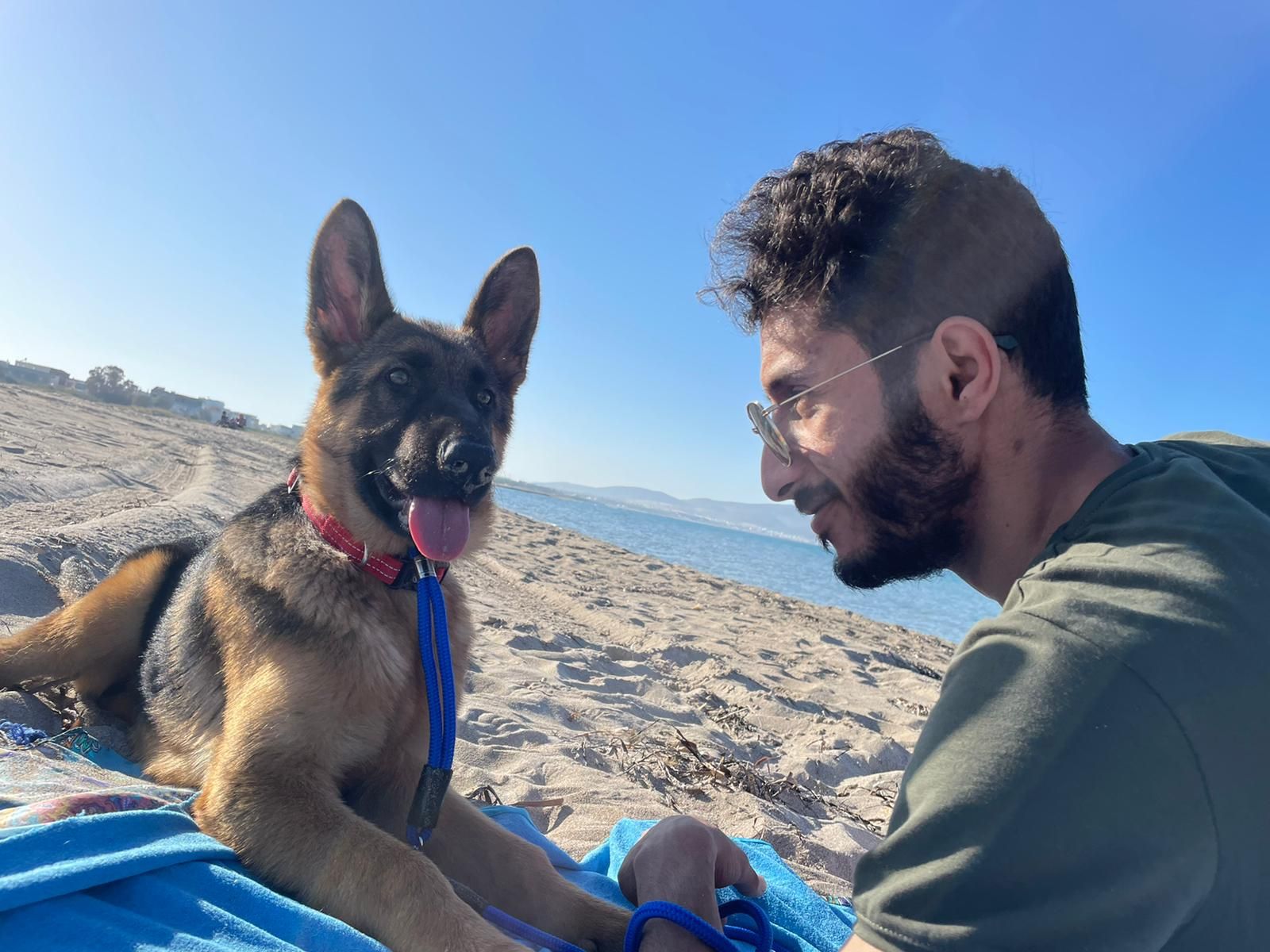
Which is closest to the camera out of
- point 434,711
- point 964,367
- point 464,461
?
point 964,367

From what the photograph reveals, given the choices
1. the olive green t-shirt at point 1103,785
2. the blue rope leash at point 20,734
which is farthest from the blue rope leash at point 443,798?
the blue rope leash at point 20,734

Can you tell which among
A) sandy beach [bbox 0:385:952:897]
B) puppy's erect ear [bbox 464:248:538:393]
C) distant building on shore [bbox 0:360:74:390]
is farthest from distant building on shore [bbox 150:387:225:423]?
puppy's erect ear [bbox 464:248:538:393]

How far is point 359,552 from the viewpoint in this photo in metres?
2.89

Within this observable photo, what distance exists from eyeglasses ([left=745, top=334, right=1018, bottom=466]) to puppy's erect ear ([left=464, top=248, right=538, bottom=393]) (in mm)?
2005

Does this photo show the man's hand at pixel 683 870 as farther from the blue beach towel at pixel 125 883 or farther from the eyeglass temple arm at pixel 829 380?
the eyeglass temple arm at pixel 829 380

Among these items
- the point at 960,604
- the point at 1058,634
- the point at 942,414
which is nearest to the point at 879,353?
Answer: the point at 942,414

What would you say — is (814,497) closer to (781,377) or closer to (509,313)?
(781,377)

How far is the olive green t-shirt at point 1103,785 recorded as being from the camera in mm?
1157

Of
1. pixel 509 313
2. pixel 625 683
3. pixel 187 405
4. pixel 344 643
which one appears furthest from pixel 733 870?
pixel 187 405

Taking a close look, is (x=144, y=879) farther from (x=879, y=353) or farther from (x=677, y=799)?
(x=677, y=799)

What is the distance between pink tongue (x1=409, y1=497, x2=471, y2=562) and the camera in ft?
9.59

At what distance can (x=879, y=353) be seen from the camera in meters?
2.17

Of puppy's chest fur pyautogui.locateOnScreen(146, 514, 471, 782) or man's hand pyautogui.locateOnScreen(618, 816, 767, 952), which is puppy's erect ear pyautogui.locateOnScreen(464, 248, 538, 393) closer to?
puppy's chest fur pyautogui.locateOnScreen(146, 514, 471, 782)

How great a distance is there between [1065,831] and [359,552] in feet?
8.21
